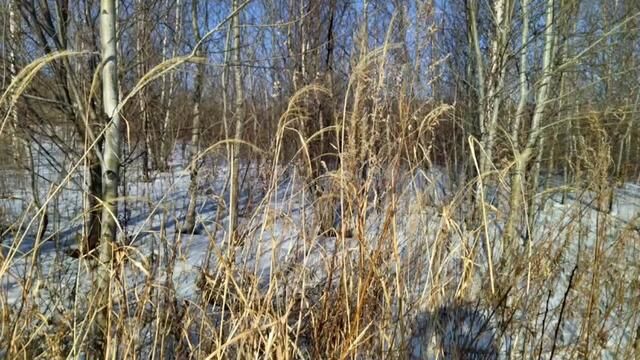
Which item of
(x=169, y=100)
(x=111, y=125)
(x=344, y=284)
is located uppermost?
(x=169, y=100)

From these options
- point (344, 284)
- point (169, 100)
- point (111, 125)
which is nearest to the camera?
point (344, 284)

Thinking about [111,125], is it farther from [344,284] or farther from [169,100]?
[169,100]

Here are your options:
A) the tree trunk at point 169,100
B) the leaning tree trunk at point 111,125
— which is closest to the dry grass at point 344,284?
the leaning tree trunk at point 111,125

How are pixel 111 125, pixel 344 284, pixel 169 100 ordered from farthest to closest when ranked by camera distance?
pixel 169 100 < pixel 111 125 < pixel 344 284

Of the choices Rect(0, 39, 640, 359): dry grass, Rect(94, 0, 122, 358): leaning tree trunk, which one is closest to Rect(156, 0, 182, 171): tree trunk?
Rect(94, 0, 122, 358): leaning tree trunk

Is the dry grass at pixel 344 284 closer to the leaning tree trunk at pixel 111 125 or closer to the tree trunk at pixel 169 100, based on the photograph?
the leaning tree trunk at pixel 111 125

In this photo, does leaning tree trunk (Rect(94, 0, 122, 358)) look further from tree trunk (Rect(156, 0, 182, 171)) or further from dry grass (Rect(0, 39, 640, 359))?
tree trunk (Rect(156, 0, 182, 171))

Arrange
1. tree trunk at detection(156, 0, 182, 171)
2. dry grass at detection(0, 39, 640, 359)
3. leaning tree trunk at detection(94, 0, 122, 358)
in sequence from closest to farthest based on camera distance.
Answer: dry grass at detection(0, 39, 640, 359)
leaning tree trunk at detection(94, 0, 122, 358)
tree trunk at detection(156, 0, 182, 171)

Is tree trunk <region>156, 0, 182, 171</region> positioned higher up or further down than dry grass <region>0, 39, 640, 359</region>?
higher up

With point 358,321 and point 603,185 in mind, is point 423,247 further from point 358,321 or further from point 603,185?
point 603,185

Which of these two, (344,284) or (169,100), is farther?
(169,100)

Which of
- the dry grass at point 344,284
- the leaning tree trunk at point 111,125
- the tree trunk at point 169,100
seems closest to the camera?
the dry grass at point 344,284

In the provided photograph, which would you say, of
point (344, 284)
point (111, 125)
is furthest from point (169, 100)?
point (344, 284)

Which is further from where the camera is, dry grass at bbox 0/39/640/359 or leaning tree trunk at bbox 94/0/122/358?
leaning tree trunk at bbox 94/0/122/358
